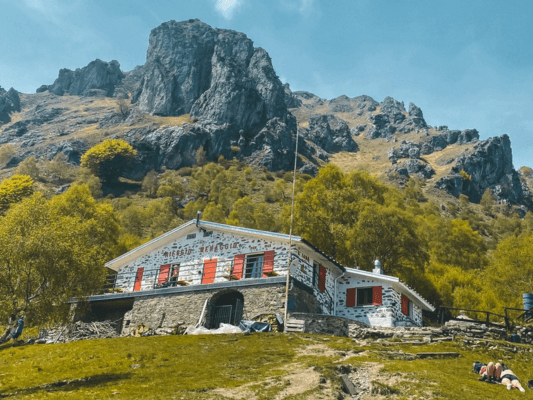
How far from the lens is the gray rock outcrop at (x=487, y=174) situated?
455ft

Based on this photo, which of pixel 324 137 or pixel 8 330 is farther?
pixel 324 137

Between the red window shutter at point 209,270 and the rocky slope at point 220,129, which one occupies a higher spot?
the rocky slope at point 220,129

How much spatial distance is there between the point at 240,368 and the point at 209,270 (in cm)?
1479

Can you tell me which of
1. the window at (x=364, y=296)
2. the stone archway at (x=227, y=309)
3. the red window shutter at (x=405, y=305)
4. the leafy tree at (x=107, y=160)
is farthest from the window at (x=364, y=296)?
the leafy tree at (x=107, y=160)

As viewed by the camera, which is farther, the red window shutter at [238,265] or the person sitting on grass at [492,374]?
the red window shutter at [238,265]

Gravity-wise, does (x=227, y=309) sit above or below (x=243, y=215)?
below

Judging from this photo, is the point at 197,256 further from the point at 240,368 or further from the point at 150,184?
the point at 150,184

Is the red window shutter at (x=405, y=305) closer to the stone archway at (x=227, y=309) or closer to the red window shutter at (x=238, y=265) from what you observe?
the stone archway at (x=227, y=309)

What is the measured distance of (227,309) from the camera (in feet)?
91.2

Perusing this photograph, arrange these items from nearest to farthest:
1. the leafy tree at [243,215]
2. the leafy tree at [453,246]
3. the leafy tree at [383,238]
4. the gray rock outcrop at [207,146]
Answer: the leafy tree at [383,238] → the leafy tree at [453,246] → the leafy tree at [243,215] → the gray rock outcrop at [207,146]

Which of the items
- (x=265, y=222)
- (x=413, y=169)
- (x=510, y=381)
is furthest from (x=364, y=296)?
(x=413, y=169)

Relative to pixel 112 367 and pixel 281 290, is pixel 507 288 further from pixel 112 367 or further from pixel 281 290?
pixel 112 367

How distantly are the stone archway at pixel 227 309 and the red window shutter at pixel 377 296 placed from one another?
8.43 meters

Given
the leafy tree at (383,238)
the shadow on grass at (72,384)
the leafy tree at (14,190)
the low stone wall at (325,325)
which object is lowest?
the shadow on grass at (72,384)
